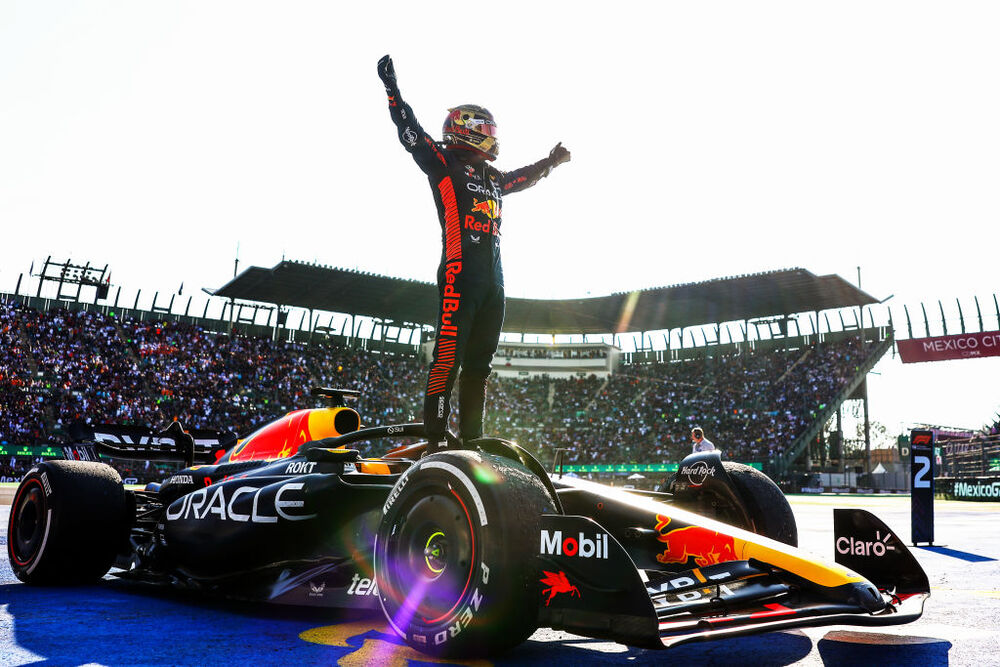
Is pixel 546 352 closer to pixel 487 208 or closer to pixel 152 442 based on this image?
pixel 152 442

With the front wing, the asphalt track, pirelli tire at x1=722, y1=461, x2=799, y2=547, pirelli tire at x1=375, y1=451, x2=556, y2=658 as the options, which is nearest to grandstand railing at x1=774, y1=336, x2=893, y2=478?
pirelli tire at x1=722, y1=461, x2=799, y2=547

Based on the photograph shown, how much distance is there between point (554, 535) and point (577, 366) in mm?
42598

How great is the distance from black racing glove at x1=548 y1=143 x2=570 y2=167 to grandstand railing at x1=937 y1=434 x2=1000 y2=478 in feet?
84.5

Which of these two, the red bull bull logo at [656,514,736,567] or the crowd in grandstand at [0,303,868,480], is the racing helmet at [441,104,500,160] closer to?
the red bull bull logo at [656,514,736,567]

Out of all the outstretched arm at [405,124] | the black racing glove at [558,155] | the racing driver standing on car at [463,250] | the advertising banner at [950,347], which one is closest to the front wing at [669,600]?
the racing driver standing on car at [463,250]

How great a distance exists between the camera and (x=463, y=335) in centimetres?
393

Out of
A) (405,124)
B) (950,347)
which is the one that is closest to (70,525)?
(405,124)

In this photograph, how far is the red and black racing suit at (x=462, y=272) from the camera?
154 inches

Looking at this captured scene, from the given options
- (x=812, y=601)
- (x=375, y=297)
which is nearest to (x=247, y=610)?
(x=812, y=601)

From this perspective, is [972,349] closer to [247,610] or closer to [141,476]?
[141,476]

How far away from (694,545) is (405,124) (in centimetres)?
245

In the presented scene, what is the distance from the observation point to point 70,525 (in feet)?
15.1

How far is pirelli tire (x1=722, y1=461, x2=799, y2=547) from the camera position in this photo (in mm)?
3994

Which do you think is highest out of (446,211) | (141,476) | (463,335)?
(446,211)
